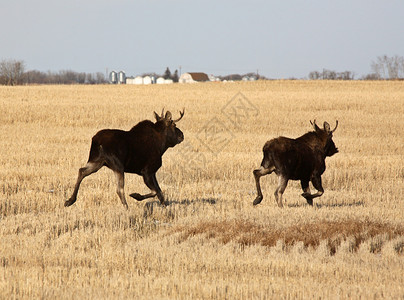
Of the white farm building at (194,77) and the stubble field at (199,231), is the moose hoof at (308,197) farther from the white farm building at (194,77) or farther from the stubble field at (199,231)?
the white farm building at (194,77)

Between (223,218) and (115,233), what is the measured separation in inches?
83.5

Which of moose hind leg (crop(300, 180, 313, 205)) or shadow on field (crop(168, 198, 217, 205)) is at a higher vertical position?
moose hind leg (crop(300, 180, 313, 205))

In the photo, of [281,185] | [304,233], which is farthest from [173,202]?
[304,233]

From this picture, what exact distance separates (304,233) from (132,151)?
3.56 meters

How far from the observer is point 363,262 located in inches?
297

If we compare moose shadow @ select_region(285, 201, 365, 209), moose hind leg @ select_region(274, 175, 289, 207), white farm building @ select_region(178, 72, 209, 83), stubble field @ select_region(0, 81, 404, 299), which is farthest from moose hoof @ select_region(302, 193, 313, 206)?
white farm building @ select_region(178, 72, 209, 83)

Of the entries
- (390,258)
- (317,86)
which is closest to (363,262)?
(390,258)

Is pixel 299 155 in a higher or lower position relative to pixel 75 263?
higher

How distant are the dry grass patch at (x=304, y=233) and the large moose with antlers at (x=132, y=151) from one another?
1654 millimetres

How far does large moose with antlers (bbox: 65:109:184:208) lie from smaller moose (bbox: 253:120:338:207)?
1.87 m

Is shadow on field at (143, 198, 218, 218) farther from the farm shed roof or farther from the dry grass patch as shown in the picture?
the farm shed roof

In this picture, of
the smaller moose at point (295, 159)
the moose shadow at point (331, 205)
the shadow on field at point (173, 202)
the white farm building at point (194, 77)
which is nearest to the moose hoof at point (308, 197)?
the smaller moose at point (295, 159)

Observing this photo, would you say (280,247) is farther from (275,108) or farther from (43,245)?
(275,108)

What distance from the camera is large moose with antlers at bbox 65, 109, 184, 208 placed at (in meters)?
10.1
